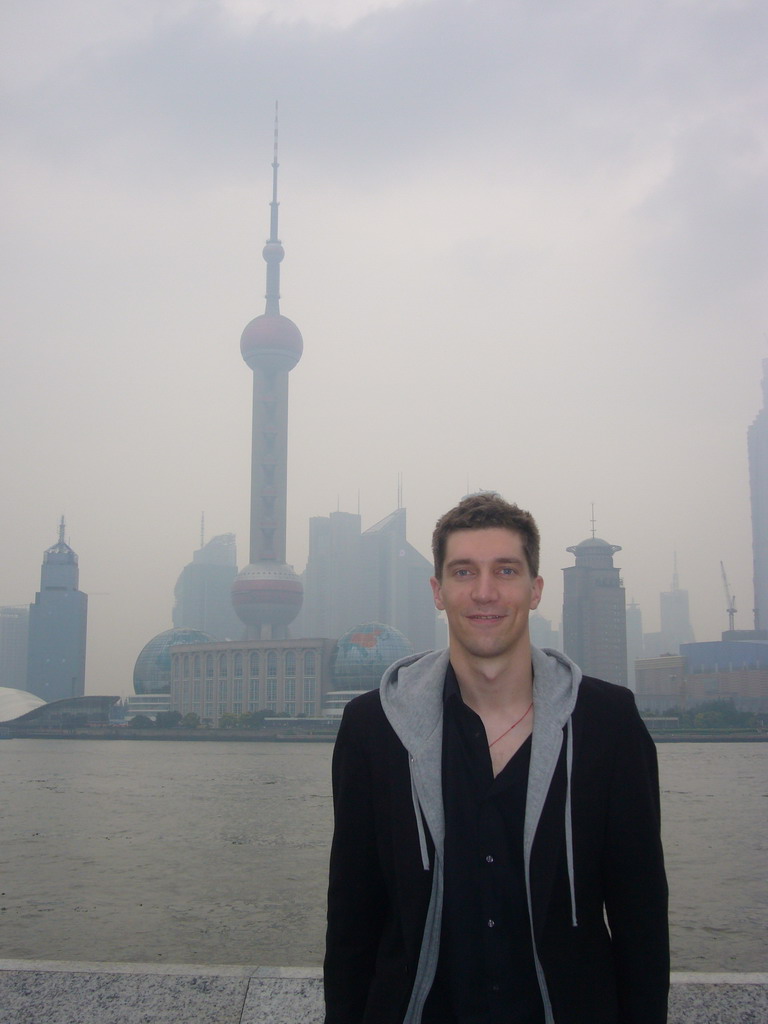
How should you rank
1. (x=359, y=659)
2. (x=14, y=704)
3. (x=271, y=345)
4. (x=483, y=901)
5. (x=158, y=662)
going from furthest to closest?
(x=271, y=345), (x=158, y=662), (x=14, y=704), (x=359, y=659), (x=483, y=901)

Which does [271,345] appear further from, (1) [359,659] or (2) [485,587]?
(2) [485,587]

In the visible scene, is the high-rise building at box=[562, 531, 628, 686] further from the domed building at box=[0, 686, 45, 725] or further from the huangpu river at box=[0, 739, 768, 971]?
the huangpu river at box=[0, 739, 768, 971]

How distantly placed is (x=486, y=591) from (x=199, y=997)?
283 centimetres

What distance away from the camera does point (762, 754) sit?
94750 millimetres

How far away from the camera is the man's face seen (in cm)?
340

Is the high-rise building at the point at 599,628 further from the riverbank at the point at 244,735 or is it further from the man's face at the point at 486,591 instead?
the man's face at the point at 486,591

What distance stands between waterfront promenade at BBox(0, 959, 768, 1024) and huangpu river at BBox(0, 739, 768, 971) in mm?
11956

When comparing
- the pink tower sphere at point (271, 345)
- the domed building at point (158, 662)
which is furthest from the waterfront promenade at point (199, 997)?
the pink tower sphere at point (271, 345)

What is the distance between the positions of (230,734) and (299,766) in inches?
2454

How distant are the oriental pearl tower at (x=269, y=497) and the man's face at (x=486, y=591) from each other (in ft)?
562

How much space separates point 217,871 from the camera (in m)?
26.1

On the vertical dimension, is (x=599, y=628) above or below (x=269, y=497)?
below

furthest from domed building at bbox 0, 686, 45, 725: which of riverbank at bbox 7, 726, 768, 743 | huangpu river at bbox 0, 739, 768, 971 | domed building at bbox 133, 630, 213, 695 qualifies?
huangpu river at bbox 0, 739, 768, 971

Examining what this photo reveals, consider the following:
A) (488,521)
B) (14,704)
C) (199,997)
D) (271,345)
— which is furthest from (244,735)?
(488,521)
